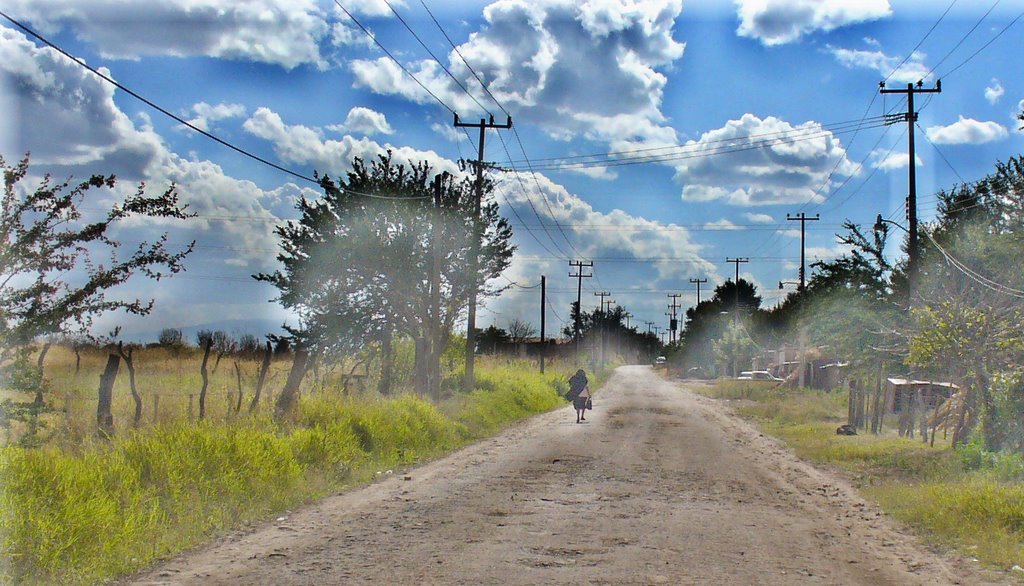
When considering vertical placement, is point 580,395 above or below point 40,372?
below

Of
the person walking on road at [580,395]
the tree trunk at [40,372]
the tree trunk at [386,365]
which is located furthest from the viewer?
the tree trunk at [386,365]

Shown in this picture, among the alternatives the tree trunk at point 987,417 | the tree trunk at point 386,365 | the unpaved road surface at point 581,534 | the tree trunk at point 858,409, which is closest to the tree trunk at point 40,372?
the unpaved road surface at point 581,534

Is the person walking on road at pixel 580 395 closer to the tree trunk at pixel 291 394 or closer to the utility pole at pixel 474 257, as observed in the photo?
the utility pole at pixel 474 257

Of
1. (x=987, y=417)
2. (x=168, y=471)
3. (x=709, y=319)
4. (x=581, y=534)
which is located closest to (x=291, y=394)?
(x=168, y=471)

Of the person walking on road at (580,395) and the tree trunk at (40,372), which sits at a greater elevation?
the tree trunk at (40,372)

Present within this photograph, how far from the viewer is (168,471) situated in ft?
31.8

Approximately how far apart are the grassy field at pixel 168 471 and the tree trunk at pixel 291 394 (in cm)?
25

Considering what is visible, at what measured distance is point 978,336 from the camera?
15.1m

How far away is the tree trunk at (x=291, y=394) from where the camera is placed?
15273 mm

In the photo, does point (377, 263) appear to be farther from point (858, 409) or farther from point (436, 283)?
point (858, 409)

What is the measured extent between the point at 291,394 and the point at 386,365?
13.1m

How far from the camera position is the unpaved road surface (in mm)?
7023

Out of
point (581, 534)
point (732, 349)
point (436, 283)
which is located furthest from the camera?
point (732, 349)

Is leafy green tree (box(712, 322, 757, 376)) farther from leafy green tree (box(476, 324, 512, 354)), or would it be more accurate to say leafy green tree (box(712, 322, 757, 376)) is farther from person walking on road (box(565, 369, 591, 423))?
person walking on road (box(565, 369, 591, 423))
